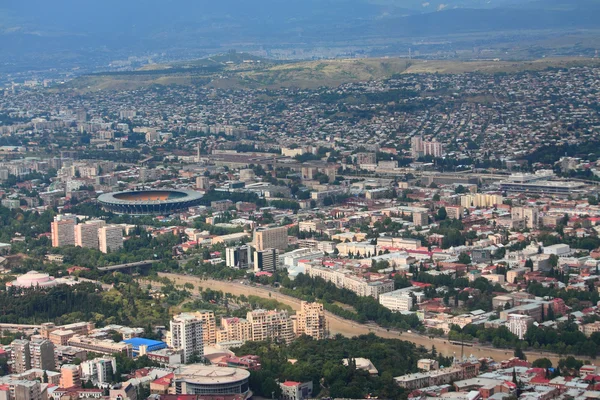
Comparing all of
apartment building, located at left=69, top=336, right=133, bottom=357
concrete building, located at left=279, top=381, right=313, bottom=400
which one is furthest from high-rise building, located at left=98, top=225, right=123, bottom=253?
concrete building, located at left=279, top=381, right=313, bottom=400

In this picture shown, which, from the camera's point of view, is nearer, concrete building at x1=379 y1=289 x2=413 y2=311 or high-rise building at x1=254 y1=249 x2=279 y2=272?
concrete building at x1=379 y1=289 x2=413 y2=311

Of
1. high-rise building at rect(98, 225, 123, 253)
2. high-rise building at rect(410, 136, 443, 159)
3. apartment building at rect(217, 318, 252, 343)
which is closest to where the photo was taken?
apartment building at rect(217, 318, 252, 343)

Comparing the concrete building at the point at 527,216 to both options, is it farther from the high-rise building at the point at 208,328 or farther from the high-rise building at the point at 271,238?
the high-rise building at the point at 208,328

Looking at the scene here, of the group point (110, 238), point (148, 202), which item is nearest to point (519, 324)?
point (110, 238)

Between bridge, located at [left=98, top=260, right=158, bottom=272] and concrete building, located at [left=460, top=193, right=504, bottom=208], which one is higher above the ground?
concrete building, located at [left=460, top=193, right=504, bottom=208]

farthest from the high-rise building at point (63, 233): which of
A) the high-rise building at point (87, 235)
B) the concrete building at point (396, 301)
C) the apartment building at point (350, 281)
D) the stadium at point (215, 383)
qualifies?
the stadium at point (215, 383)

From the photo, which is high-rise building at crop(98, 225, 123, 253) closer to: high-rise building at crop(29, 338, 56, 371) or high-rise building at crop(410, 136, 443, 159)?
high-rise building at crop(29, 338, 56, 371)
